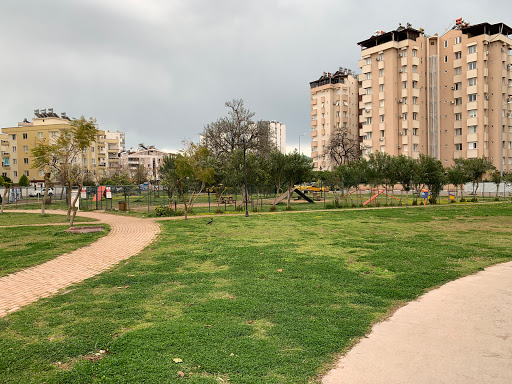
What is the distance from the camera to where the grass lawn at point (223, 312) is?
4094mm

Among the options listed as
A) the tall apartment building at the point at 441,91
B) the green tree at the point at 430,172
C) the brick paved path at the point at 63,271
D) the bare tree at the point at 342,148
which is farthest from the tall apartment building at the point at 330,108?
the brick paved path at the point at 63,271

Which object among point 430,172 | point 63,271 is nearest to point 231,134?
point 430,172

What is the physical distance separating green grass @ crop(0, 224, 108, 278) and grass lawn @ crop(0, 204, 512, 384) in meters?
2.77

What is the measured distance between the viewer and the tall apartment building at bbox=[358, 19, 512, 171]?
60531mm

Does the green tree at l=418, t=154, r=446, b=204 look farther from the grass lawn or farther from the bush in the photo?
the grass lawn

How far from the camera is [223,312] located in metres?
5.81

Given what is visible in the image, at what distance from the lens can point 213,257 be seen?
10469mm

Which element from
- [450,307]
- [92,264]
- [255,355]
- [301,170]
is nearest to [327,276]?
[450,307]

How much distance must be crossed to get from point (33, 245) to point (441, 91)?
227 feet

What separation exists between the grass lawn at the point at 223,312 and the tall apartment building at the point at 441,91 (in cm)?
5854

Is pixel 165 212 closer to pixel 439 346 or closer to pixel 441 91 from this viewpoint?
pixel 439 346

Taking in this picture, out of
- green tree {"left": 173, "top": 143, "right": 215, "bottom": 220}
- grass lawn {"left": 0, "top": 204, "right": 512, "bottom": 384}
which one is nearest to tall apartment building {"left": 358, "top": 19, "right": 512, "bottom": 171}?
green tree {"left": 173, "top": 143, "right": 215, "bottom": 220}

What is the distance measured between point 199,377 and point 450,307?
4.33 meters

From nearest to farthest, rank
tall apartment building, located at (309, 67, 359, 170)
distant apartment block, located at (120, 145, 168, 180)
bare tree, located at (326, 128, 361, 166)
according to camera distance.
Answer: bare tree, located at (326, 128, 361, 166), tall apartment building, located at (309, 67, 359, 170), distant apartment block, located at (120, 145, 168, 180)
